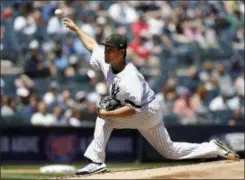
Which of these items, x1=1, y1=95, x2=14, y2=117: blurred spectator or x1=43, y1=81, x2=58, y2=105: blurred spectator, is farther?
x1=43, y1=81, x2=58, y2=105: blurred spectator

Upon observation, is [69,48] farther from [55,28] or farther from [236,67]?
[236,67]

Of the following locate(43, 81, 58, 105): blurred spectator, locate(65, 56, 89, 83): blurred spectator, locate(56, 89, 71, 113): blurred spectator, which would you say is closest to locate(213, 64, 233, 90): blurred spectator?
locate(65, 56, 89, 83): blurred spectator

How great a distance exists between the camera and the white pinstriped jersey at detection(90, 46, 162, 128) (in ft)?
26.7

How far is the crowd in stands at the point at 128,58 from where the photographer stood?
696 inches

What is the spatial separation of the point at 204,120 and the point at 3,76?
4731mm

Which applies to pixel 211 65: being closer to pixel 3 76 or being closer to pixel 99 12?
pixel 99 12

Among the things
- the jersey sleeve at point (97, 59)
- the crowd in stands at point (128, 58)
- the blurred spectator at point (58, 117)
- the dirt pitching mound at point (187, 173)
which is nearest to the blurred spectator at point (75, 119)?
the crowd in stands at point (128, 58)

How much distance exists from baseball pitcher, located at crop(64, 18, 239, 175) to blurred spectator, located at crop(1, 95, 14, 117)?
8.17 metres

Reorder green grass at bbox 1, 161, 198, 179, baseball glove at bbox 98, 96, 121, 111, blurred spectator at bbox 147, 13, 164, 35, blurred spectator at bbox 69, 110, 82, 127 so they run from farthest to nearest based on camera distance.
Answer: blurred spectator at bbox 147, 13, 164, 35
blurred spectator at bbox 69, 110, 82, 127
green grass at bbox 1, 161, 198, 179
baseball glove at bbox 98, 96, 121, 111

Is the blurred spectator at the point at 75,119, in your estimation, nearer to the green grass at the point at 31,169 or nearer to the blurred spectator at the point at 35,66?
the green grass at the point at 31,169

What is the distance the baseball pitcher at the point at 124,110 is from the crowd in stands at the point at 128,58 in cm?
826

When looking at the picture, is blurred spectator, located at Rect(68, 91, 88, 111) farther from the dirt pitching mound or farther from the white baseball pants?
the dirt pitching mound

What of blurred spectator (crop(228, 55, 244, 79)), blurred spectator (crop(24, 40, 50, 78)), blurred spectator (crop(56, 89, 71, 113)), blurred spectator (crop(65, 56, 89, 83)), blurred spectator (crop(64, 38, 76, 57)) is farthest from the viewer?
blurred spectator (crop(228, 55, 244, 79))

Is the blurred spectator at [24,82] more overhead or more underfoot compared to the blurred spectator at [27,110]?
more overhead
